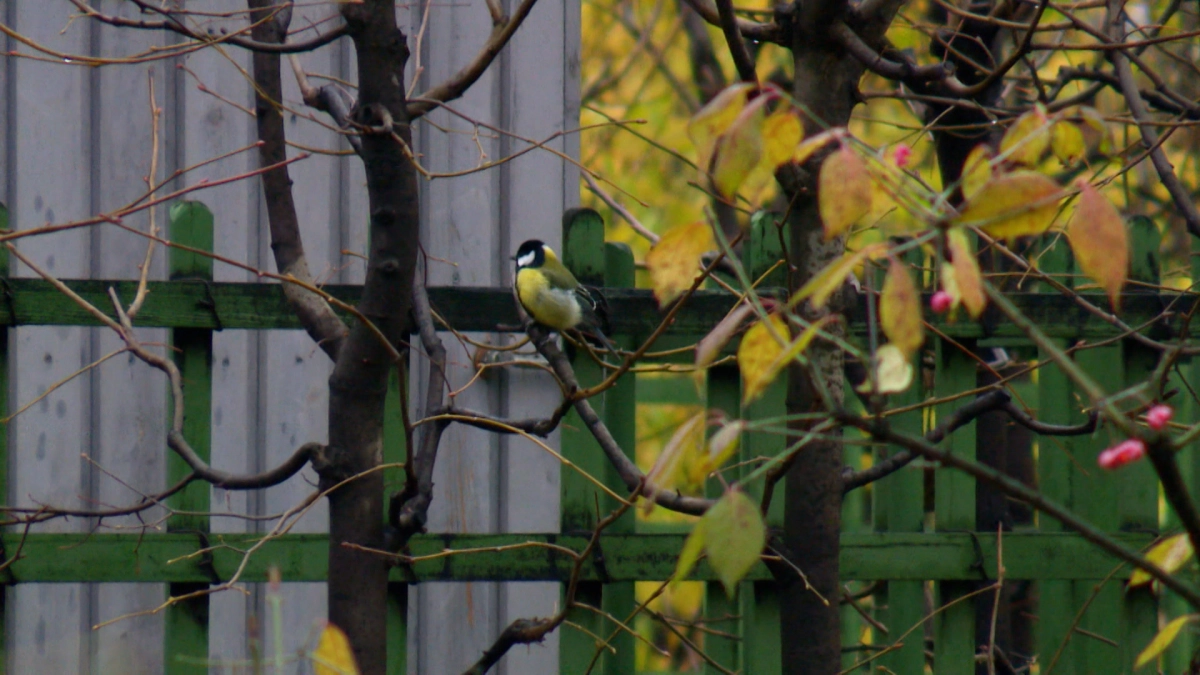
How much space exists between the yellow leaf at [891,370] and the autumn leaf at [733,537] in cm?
16

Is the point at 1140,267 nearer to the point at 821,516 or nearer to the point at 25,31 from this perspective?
the point at 821,516

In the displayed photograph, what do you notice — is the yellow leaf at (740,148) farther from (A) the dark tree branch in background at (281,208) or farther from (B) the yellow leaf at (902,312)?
(A) the dark tree branch in background at (281,208)

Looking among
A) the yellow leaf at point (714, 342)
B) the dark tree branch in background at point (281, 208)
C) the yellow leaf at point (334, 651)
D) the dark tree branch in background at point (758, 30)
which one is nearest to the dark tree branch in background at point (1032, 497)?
the yellow leaf at point (714, 342)

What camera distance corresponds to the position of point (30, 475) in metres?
3.69

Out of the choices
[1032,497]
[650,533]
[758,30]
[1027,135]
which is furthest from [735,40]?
[650,533]

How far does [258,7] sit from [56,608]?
2.25m

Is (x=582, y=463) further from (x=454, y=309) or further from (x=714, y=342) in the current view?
(x=714, y=342)

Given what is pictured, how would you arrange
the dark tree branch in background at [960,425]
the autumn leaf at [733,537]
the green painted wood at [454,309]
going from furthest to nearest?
the green painted wood at [454,309], the dark tree branch in background at [960,425], the autumn leaf at [733,537]

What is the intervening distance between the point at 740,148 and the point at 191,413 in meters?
2.16

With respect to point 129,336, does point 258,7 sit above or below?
above

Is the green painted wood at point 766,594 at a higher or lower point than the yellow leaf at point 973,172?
lower

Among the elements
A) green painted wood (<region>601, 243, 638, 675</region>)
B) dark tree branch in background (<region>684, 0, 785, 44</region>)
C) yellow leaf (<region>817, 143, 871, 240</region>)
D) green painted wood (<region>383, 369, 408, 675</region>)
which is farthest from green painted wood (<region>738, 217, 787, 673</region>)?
yellow leaf (<region>817, 143, 871, 240</region>)

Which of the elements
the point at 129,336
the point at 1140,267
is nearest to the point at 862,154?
the point at 129,336

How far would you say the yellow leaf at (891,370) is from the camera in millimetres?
978
